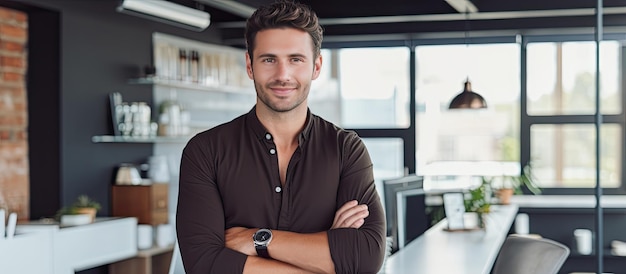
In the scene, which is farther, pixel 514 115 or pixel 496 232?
pixel 514 115

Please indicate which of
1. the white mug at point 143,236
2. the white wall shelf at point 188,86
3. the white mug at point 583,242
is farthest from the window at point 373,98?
the white mug at point 143,236

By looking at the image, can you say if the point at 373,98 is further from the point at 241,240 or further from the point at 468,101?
the point at 241,240

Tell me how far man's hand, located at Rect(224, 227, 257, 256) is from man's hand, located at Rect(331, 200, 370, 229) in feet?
0.73

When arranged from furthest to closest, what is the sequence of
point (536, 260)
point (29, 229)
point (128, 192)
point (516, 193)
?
point (516, 193), point (128, 192), point (29, 229), point (536, 260)

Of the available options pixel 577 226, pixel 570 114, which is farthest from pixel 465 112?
pixel 577 226

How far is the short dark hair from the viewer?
222cm

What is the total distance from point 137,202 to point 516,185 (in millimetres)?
3893

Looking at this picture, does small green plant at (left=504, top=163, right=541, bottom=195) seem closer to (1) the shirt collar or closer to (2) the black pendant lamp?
(2) the black pendant lamp

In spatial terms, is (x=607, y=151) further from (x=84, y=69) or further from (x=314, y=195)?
(x=314, y=195)

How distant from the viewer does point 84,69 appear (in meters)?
6.31

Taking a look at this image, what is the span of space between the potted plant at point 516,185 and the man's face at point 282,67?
20.6ft

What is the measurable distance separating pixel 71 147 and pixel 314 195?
420 centimetres

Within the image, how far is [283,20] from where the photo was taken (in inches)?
87.5

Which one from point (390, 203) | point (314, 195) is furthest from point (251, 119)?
point (390, 203)
